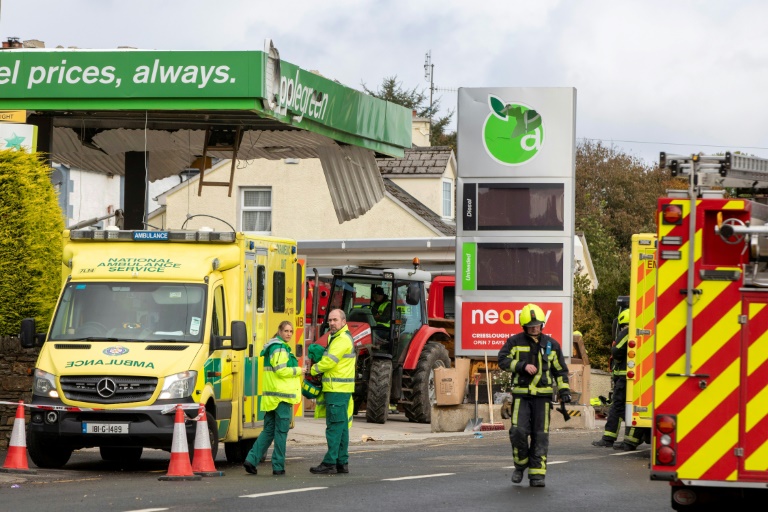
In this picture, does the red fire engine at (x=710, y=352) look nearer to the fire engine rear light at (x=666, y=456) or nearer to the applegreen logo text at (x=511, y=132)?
the fire engine rear light at (x=666, y=456)

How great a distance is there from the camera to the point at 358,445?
835 inches

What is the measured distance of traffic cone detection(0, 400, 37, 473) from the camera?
49.8 feet

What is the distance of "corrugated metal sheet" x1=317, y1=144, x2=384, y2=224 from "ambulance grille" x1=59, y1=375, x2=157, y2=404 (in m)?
9.19

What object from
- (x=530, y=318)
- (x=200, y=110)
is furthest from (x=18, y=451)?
(x=200, y=110)

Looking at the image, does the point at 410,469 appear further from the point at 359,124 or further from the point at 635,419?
the point at 359,124

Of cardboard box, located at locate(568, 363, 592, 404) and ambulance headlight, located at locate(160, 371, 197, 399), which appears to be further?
cardboard box, located at locate(568, 363, 592, 404)

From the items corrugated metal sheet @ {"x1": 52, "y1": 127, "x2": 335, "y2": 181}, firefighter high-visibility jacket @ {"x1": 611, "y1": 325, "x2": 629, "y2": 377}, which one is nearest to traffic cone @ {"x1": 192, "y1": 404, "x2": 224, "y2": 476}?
firefighter high-visibility jacket @ {"x1": 611, "y1": 325, "x2": 629, "y2": 377}

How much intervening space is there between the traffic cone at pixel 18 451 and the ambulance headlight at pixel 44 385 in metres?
0.39

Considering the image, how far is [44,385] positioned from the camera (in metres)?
15.6

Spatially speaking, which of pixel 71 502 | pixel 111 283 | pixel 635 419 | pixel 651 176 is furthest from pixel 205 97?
pixel 651 176

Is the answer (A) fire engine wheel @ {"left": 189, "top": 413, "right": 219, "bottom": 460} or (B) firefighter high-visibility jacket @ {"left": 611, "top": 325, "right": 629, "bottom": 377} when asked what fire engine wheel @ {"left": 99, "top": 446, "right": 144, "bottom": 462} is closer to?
(A) fire engine wheel @ {"left": 189, "top": 413, "right": 219, "bottom": 460}

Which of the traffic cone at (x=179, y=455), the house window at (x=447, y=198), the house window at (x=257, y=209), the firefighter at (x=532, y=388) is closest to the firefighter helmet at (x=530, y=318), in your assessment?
the firefighter at (x=532, y=388)

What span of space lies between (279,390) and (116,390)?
1.66 meters

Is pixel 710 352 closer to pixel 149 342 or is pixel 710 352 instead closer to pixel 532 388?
pixel 532 388
